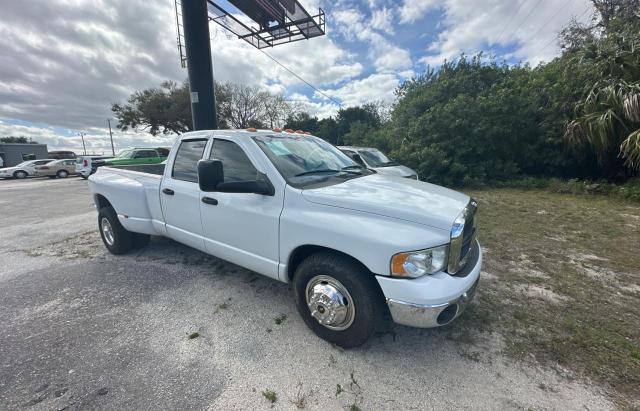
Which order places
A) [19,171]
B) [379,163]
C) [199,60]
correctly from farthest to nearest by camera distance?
[19,171] → [379,163] → [199,60]

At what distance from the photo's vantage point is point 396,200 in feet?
7.11

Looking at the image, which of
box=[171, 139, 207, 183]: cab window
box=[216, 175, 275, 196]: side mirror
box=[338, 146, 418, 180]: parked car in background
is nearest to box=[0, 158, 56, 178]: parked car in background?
box=[338, 146, 418, 180]: parked car in background

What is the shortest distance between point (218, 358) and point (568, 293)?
A: 3735mm

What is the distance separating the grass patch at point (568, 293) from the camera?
2.17m

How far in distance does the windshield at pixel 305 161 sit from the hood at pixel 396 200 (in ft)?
0.73

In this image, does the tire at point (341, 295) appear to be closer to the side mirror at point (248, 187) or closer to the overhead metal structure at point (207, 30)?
the side mirror at point (248, 187)

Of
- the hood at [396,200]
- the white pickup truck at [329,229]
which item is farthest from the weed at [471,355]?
the hood at [396,200]

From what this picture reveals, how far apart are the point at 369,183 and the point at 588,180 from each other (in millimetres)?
11086

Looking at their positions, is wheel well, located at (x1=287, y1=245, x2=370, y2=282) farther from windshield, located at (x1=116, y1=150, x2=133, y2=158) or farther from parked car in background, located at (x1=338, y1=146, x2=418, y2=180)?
windshield, located at (x1=116, y1=150, x2=133, y2=158)

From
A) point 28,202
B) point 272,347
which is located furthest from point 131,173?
point 28,202

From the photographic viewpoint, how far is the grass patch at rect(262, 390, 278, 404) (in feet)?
6.01

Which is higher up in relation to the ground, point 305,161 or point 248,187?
point 305,161

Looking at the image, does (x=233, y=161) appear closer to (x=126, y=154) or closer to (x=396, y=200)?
(x=396, y=200)

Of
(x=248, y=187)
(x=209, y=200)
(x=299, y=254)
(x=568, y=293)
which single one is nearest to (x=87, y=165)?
(x=209, y=200)
